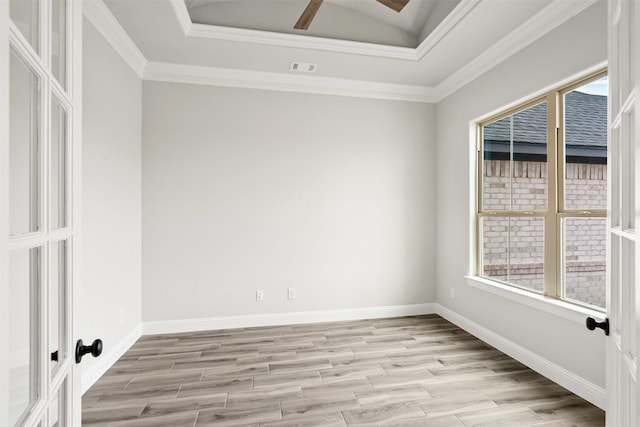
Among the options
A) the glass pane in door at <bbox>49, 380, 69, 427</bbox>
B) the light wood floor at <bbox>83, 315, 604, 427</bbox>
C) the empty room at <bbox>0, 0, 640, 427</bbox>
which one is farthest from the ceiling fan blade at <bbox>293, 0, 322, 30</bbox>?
the light wood floor at <bbox>83, 315, 604, 427</bbox>

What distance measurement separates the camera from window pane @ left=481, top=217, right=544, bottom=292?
2824 mm

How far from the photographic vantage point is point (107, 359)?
8.83 ft

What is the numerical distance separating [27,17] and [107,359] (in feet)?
9.13

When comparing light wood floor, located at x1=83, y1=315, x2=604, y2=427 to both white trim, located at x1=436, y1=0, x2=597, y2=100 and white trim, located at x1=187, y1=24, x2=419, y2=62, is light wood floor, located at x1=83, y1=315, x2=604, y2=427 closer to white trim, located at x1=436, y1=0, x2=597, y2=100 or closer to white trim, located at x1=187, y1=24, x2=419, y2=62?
white trim, located at x1=436, y1=0, x2=597, y2=100

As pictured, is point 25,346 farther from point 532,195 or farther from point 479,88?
point 479,88

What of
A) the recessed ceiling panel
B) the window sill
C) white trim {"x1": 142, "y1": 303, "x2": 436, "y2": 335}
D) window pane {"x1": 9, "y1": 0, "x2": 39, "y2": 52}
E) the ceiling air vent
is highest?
the recessed ceiling panel

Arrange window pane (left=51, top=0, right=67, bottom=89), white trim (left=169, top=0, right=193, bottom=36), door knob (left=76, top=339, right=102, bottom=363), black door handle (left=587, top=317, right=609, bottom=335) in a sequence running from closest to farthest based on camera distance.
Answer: window pane (left=51, top=0, right=67, bottom=89) → door knob (left=76, top=339, right=102, bottom=363) → black door handle (left=587, top=317, right=609, bottom=335) → white trim (left=169, top=0, right=193, bottom=36)

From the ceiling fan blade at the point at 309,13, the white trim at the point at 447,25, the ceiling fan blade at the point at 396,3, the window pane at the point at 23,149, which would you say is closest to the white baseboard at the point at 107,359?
the window pane at the point at 23,149

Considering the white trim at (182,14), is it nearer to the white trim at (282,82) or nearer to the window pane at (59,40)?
the white trim at (282,82)

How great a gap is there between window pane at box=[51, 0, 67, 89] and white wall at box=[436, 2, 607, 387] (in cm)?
280

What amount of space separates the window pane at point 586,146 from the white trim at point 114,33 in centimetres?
355

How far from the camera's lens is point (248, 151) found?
12.2 ft

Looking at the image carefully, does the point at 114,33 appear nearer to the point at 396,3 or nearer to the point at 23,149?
the point at 396,3

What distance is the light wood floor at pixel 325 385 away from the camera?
2.09 meters
